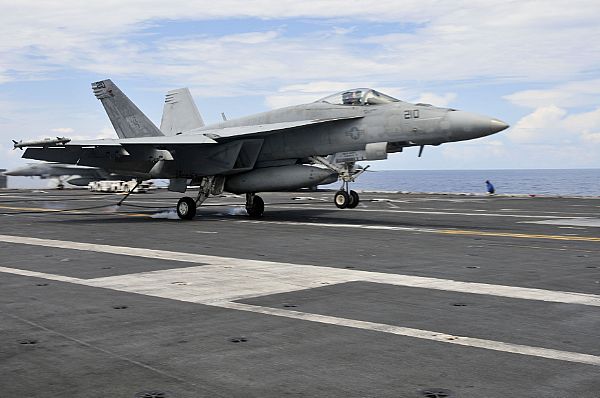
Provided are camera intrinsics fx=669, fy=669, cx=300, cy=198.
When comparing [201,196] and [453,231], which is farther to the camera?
[201,196]

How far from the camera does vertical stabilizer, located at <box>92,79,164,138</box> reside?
28.1m

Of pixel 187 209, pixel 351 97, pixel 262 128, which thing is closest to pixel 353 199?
pixel 351 97

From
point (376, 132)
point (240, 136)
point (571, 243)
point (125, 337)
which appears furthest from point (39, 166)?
point (125, 337)

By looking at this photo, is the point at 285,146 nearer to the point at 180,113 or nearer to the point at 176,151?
the point at 176,151

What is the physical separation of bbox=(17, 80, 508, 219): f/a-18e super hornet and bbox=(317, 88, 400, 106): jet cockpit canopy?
32mm

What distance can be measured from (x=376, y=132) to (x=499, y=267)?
947 centimetres

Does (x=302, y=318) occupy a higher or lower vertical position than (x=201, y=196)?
lower

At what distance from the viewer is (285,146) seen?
879 inches

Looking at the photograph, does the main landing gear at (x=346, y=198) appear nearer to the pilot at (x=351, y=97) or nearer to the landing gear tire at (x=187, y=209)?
the pilot at (x=351, y=97)

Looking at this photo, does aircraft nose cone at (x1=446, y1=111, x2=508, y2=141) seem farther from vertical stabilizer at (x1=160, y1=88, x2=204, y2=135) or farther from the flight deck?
vertical stabilizer at (x1=160, y1=88, x2=204, y2=135)

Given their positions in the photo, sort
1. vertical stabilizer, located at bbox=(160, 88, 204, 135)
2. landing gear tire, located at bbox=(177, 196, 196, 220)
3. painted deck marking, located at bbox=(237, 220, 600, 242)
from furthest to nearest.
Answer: vertical stabilizer, located at bbox=(160, 88, 204, 135) → landing gear tire, located at bbox=(177, 196, 196, 220) → painted deck marking, located at bbox=(237, 220, 600, 242)

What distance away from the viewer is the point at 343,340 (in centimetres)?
668

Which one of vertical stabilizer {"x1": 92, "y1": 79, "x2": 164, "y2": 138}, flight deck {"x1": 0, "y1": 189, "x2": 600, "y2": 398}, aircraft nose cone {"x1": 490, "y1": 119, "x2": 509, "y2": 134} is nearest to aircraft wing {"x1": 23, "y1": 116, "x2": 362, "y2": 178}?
vertical stabilizer {"x1": 92, "y1": 79, "x2": 164, "y2": 138}

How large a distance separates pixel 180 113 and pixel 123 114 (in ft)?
8.04
